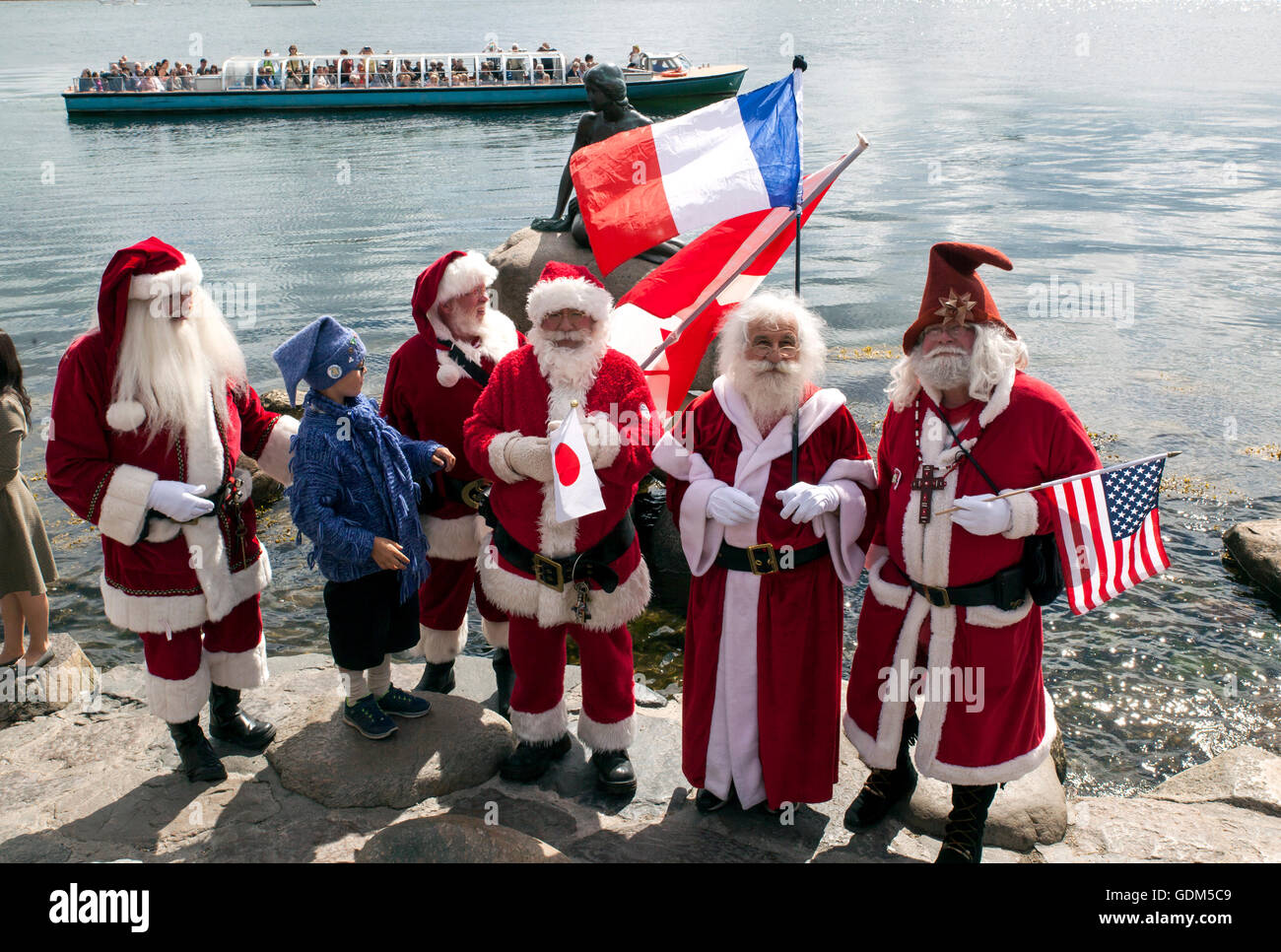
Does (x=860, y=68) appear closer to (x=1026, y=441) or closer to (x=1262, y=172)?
(x=1262, y=172)

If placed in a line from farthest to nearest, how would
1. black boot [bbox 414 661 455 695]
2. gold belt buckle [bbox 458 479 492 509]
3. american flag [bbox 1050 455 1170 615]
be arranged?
black boot [bbox 414 661 455 695]
gold belt buckle [bbox 458 479 492 509]
american flag [bbox 1050 455 1170 615]

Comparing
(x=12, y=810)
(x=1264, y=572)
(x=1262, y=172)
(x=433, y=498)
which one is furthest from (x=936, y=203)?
(x=12, y=810)

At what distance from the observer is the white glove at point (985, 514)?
3.57m

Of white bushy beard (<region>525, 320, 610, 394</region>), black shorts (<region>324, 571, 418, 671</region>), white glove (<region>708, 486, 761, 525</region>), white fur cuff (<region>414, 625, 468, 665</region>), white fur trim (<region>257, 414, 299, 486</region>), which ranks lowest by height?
white fur cuff (<region>414, 625, 468, 665</region>)

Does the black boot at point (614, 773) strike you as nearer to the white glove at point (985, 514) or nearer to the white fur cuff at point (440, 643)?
the white fur cuff at point (440, 643)

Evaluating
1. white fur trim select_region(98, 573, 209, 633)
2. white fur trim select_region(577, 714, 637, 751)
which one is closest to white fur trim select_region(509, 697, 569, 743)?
white fur trim select_region(577, 714, 637, 751)

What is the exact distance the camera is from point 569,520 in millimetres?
4152

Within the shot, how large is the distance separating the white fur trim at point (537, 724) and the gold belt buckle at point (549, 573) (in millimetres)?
584

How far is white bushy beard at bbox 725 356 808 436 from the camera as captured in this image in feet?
12.7

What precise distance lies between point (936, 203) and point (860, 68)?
30.8 m

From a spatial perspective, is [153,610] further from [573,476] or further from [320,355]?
[573,476]

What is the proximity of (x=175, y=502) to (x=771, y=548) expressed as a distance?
7.47 feet

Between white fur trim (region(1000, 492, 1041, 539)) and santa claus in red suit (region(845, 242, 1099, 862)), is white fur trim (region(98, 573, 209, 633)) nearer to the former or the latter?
santa claus in red suit (region(845, 242, 1099, 862))

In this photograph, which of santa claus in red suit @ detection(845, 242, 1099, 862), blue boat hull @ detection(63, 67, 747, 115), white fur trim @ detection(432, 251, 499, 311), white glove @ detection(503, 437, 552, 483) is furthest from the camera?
blue boat hull @ detection(63, 67, 747, 115)
